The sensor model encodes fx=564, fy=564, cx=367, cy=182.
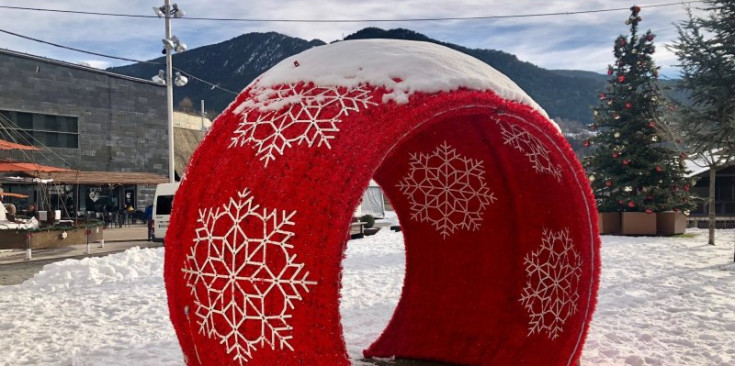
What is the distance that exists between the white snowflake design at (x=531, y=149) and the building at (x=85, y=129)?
29102mm

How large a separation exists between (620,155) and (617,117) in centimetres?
155

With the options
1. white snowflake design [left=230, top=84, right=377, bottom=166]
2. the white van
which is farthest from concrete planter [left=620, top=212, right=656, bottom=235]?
white snowflake design [left=230, top=84, right=377, bottom=166]

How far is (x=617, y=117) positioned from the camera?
2275 centimetres

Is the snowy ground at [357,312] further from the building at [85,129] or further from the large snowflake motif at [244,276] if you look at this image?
the building at [85,129]

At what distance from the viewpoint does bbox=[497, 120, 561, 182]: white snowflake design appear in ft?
15.8

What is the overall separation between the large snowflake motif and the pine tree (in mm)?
16862

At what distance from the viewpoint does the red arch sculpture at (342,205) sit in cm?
281

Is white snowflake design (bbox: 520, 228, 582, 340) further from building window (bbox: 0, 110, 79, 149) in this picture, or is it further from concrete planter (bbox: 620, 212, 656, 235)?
building window (bbox: 0, 110, 79, 149)

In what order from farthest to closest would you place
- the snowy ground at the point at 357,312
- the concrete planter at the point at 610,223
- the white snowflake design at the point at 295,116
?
the concrete planter at the point at 610,223 < the snowy ground at the point at 357,312 < the white snowflake design at the point at 295,116

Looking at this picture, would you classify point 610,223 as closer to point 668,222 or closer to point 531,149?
point 668,222

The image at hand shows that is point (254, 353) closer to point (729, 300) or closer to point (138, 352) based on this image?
point (138, 352)

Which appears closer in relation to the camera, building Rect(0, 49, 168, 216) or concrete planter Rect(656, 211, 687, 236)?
concrete planter Rect(656, 211, 687, 236)

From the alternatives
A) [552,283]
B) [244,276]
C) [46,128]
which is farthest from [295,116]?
[46,128]

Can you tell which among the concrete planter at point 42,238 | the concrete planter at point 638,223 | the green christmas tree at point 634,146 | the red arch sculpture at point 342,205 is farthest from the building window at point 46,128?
the red arch sculpture at point 342,205
